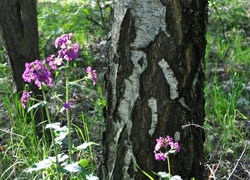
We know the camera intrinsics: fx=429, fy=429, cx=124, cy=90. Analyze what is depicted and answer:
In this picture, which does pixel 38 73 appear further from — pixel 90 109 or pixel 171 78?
pixel 90 109

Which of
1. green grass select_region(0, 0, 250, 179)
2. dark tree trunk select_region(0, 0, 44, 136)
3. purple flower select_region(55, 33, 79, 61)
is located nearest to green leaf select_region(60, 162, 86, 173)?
green grass select_region(0, 0, 250, 179)

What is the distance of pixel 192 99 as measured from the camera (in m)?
1.98

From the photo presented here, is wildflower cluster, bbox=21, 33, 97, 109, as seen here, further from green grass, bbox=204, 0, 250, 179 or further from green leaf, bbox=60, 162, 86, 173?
green grass, bbox=204, 0, 250, 179

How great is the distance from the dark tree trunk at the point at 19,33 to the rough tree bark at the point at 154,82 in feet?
4.20

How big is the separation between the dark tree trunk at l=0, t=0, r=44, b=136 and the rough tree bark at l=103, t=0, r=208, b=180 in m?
1.28

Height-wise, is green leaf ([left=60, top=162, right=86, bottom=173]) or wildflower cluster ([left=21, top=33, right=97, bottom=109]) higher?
wildflower cluster ([left=21, top=33, right=97, bottom=109])

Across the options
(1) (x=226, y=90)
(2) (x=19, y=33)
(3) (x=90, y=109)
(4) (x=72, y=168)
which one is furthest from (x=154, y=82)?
(1) (x=226, y=90)

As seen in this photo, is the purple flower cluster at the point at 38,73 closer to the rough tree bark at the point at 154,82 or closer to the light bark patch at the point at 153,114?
the rough tree bark at the point at 154,82

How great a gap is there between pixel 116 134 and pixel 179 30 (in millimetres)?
581

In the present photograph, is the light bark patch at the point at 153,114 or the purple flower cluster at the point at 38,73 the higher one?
the purple flower cluster at the point at 38,73

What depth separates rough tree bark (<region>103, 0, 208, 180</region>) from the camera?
6.12 feet

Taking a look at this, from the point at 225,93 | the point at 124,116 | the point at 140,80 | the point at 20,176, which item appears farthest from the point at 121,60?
the point at 225,93

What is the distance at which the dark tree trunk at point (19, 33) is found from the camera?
9.87 feet

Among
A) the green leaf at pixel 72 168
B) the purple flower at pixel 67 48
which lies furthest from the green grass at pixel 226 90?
the purple flower at pixel 67 48
